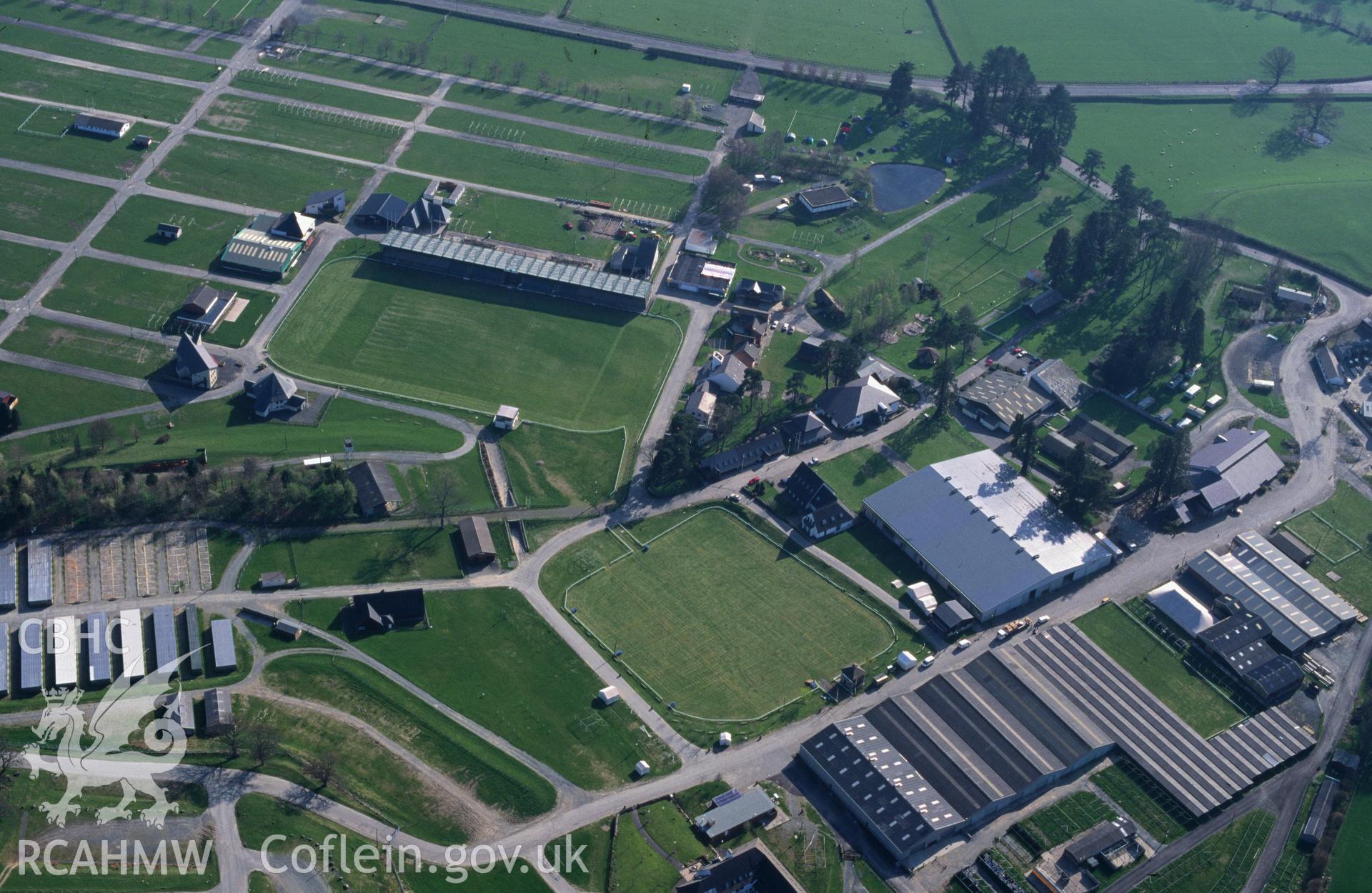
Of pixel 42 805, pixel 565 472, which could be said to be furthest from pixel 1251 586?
pixel 42 805

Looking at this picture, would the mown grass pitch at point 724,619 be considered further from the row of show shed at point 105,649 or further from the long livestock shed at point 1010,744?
the row of show shed at point 105,649

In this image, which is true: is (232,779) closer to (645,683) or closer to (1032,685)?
(645,683)

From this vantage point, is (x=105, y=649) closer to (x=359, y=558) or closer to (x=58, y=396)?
(x=359, y=558)

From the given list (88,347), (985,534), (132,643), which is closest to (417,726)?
(132,643)

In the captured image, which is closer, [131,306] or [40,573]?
[40,573]

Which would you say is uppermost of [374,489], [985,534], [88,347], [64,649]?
[88,347]

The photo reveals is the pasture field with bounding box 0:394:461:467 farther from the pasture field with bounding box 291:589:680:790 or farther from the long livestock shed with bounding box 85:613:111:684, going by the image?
the pasture field with bounding box 291:589:680:790

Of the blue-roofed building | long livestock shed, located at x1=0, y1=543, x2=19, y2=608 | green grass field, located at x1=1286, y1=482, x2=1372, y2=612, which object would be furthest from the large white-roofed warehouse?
long livestock shed, located at x1=0, y1=543, x2=19, y2=608
